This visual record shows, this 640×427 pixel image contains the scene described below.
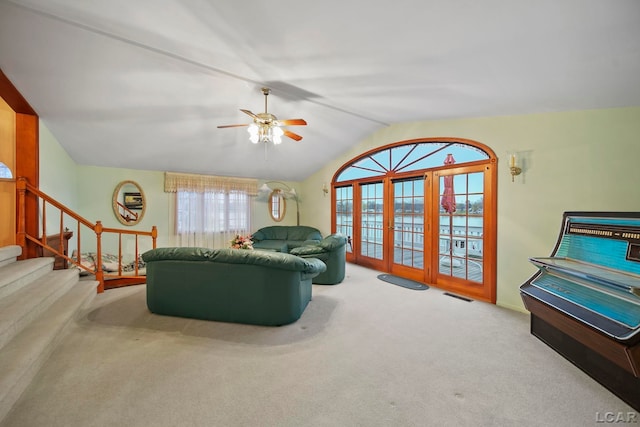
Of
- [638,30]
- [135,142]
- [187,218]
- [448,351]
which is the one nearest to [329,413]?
[448,351]

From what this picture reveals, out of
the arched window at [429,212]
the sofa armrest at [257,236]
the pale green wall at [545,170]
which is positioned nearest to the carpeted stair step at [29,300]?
the pale green wall at [545,170]

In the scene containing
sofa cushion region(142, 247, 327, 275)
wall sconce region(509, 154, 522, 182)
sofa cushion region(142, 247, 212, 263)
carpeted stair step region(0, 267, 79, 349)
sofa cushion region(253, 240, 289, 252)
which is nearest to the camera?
carpeted stair step region(0, 267, 79, 349)

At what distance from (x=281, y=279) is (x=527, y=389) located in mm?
2070

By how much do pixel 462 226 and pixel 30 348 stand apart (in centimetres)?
459

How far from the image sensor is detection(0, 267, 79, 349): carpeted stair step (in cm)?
178

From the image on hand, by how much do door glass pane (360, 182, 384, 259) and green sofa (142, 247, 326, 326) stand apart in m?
2.57

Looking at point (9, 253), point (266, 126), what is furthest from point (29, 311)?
point (266, 126)

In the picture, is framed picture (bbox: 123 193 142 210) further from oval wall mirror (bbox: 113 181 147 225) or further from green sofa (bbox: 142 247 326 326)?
green sofa (bbox: 142 247 326 326)

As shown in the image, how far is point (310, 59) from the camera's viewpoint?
2.29 meters

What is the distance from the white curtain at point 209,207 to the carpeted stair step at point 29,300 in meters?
2.81

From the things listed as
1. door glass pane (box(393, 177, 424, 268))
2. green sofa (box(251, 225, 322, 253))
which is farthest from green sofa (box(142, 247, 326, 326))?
green sofa (box(251, 225, 322, 253))

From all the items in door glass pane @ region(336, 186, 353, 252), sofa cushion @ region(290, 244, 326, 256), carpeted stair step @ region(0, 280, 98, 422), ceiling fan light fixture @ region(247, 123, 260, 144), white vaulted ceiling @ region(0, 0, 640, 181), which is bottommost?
carpeted stair step @ region(0, 280, 98, 422)

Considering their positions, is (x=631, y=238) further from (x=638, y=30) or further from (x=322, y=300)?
(x=322, y=300)

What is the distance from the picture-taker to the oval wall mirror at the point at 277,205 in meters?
6.96
